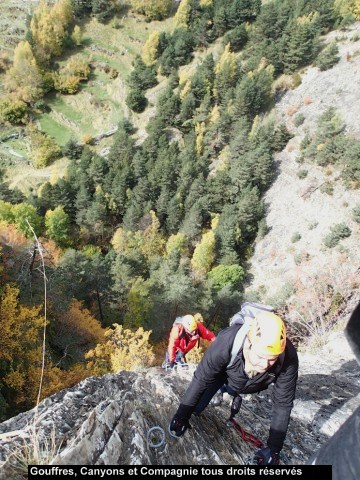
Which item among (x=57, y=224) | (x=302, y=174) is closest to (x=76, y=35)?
(x=57, y=224)

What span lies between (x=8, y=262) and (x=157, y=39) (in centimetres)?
6420

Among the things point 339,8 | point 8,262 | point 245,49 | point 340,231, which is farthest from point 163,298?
point 339,8

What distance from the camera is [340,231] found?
120ft

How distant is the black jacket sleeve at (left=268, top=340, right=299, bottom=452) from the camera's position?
384 cm

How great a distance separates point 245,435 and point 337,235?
3614 cm

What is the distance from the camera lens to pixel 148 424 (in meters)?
4.18

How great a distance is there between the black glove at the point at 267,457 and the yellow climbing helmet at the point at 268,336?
60.6 inches

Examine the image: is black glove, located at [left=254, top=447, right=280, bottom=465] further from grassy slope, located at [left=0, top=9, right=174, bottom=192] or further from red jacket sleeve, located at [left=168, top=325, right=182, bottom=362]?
grassy slope, located at [left=0, top=9, right=174, bottom=192]

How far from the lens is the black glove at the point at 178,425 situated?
13.3 feet

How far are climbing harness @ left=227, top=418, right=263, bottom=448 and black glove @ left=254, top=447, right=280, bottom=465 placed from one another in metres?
0.44

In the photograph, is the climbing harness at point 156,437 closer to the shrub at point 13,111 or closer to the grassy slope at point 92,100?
the grassy slope at point 92,100

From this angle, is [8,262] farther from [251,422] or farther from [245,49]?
[245,49]

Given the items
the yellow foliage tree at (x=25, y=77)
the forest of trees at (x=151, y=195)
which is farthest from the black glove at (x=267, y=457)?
the yellow foliage tree at (x=25, y=77)

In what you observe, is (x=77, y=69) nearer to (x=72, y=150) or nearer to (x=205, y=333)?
(x=72, y=150)
